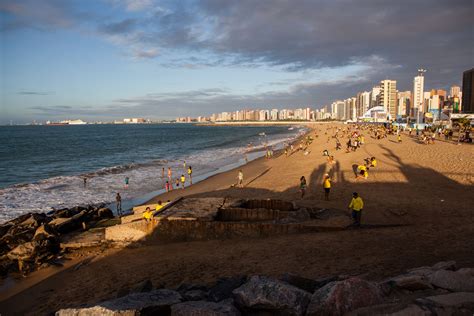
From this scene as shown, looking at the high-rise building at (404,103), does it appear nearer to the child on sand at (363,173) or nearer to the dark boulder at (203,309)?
the child on sand at (363,173)

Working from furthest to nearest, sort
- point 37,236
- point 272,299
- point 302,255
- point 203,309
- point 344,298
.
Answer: point 37,236 < point 302,255 < point 272,299 < point 203,309 < point 344,298

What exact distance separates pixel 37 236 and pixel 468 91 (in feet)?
432

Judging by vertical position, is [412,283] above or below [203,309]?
above

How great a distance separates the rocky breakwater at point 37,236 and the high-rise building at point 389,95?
163m

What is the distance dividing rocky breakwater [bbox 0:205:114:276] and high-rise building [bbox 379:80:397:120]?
163 m

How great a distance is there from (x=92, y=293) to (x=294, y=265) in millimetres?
5420

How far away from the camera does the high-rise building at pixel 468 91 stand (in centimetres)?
10470

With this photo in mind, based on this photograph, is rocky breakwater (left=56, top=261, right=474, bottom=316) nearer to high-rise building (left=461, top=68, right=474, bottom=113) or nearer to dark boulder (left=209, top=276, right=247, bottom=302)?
dark boulder (left=209, top=276, right=247, bottom=302)

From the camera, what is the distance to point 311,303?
500 centimetres

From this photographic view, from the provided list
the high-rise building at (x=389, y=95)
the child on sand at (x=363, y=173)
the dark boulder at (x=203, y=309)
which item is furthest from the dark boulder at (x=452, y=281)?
the high-rise building at (x=389, y=95)

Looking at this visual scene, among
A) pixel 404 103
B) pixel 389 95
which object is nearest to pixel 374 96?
pixel 404 103

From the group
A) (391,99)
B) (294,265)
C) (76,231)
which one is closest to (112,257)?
(76,231)

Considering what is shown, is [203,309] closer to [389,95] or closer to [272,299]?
[272,299]

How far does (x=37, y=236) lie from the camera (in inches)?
479
